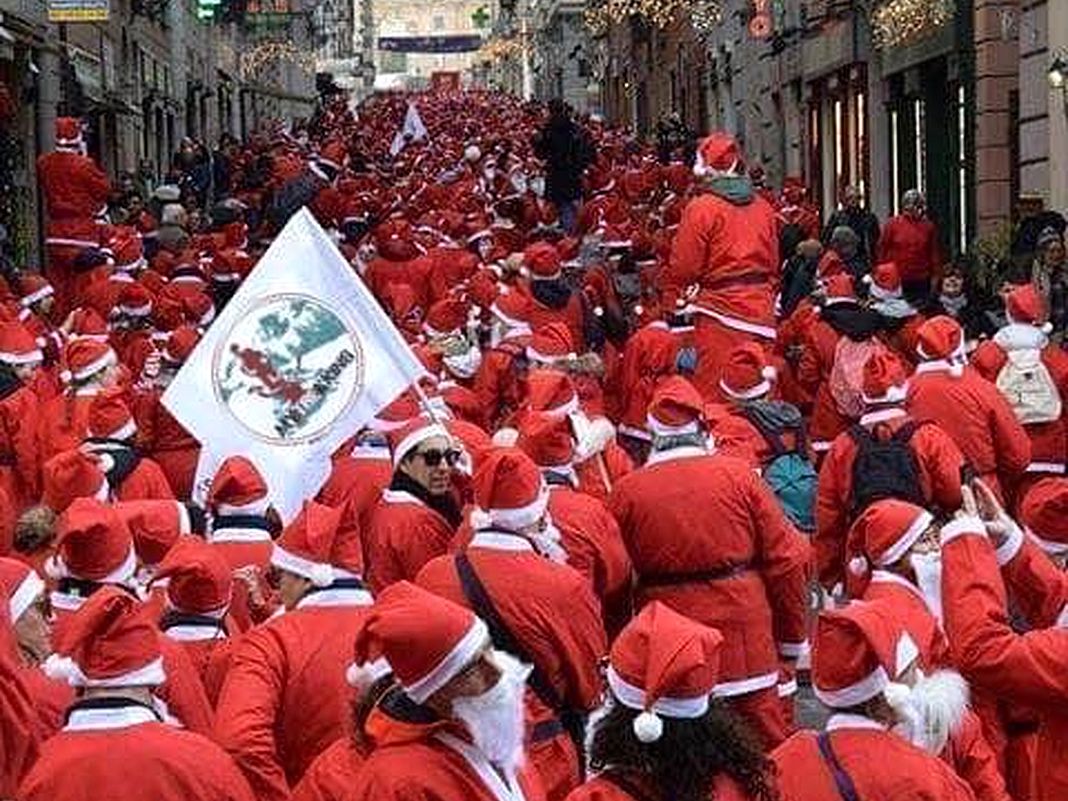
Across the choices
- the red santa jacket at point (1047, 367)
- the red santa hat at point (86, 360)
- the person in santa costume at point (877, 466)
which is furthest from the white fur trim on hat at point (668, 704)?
the red santa hat at point (86, 360)

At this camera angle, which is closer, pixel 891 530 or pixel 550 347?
pixel 891 530

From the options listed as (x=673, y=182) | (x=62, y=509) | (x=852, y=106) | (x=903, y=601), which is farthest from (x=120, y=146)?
(x=903, y=601)

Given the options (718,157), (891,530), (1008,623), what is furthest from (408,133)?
(1008,623)

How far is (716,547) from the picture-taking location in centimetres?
848

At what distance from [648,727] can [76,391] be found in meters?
6.64

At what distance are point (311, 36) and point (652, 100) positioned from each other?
49.9 metres

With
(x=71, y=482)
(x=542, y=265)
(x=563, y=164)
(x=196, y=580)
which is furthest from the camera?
(x=563, y=164)

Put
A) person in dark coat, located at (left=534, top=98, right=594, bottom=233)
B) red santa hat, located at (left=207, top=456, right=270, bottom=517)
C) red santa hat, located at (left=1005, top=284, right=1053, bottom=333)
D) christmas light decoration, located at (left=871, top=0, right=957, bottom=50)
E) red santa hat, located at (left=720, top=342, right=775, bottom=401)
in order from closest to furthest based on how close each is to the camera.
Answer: red santa hat, located at (left=207, top=456, right=270, bottom=517) → red santa hat, located at (left=720, top=342, right=775, bottom=401) → red santa hat, located at (left=1005, top=284, right=1053, bottom=333) → person in dark coat, located at (left=534, top=98, right=594, bottom=233) → christmas light decoration, located at (left=871, top=0, right=957, bottom=50)

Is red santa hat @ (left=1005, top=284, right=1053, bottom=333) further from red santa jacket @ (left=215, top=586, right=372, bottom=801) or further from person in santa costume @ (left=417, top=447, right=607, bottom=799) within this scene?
red santa jacket @ (left=215, top=586, right=372, bottom=801)

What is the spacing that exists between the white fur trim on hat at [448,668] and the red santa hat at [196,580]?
2.04 m

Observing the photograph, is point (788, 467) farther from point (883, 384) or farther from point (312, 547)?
point (312, 547)

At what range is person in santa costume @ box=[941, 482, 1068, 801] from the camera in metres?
6.61

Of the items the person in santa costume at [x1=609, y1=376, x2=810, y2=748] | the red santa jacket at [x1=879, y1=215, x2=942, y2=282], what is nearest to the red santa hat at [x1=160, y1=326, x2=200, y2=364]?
the person in santa costume at [x1=609, y1=376, x2=810, y2=748]

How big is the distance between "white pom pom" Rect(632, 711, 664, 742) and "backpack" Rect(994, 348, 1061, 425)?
665 cm
